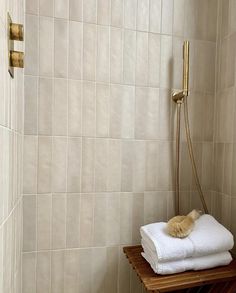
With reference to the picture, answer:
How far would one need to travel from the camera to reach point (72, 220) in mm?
1112

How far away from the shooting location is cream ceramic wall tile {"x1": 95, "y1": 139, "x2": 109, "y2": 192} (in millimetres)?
1131

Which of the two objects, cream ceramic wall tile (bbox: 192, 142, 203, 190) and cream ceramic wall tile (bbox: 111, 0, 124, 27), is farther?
cream ceramic wall tile (bbox: 192, 142, 203, 190)

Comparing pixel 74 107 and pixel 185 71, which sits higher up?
pixel 185 71

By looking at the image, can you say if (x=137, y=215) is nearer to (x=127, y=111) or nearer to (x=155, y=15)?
(x=127, y=111)

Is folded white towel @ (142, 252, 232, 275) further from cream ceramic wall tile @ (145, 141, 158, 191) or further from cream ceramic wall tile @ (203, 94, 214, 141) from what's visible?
cream ceramic wall tile @ (203, 94, 214, 141)

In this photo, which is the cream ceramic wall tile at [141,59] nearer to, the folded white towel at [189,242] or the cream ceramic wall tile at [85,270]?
the folded white towel at [189,242]

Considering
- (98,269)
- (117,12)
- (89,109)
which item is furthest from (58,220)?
(117,12)

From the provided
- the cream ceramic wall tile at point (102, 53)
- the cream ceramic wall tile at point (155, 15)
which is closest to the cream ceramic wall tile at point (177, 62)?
the cream ceramic wall tile at point (155, 15)

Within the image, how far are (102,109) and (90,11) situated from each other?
0.43 m

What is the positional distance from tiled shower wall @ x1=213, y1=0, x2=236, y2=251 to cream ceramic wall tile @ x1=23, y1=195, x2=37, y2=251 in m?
0.87

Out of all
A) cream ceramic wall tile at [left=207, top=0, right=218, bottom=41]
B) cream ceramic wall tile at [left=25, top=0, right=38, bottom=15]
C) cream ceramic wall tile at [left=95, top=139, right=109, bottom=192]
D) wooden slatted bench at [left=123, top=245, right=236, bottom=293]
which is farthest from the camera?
cream ceramic wall tile at [left=207, top=0, right=218, bottom=41]

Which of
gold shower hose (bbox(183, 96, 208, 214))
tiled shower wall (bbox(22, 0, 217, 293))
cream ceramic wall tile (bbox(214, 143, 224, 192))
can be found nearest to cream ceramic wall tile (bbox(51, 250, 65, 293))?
tiled shower wall (bbox(22, 0, 217, 293))

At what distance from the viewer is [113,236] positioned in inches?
45.6

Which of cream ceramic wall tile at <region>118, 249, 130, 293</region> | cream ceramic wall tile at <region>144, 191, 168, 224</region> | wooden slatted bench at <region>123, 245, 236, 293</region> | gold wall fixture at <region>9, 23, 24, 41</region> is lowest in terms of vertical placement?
cream ceramic wall tile at <region>118, 249, 130, 293</region>
